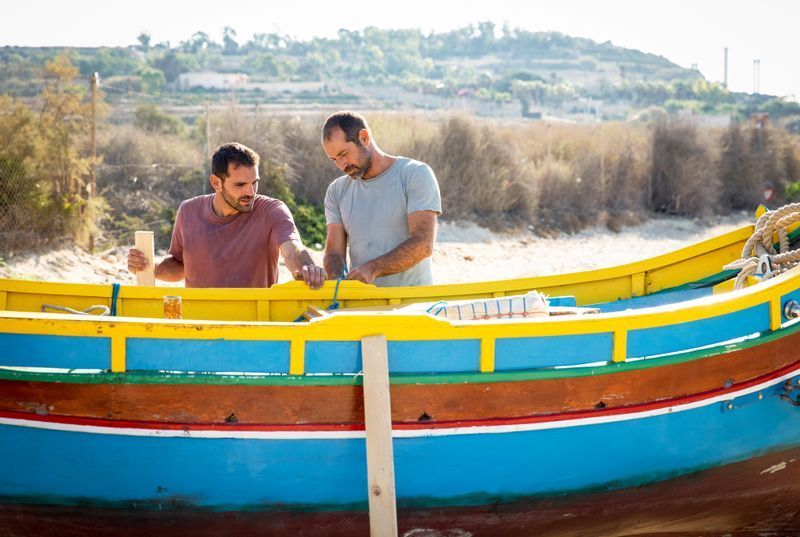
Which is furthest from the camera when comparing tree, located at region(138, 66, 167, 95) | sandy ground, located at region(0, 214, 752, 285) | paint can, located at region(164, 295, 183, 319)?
tree, located at region(138, 66, 167, 95)

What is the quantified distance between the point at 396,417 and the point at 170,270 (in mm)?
1961

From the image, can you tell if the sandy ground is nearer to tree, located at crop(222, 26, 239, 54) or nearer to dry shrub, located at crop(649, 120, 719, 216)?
dry shrub, located at crop(649, 120, 719, 216)

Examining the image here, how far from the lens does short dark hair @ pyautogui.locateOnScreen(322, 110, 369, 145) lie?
17.2ft

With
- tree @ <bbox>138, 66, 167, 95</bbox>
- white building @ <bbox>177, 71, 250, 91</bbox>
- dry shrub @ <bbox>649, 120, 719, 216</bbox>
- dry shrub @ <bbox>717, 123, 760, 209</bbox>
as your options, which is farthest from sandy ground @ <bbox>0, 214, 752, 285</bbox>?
white building @ <bbox>177, 71, 250, 91</bbox>

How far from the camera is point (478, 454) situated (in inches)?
171

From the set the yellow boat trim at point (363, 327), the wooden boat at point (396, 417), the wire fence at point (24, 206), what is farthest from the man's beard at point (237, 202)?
the wire fence at point (24, 206)

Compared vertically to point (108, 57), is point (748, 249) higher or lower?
lower

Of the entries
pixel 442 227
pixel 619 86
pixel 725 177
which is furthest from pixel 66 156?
pixel 619 86

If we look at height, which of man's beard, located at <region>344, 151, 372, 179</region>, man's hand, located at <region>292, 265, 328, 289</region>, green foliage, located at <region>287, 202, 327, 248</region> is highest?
man's beard, located at <region>344, 151, 372, 179</region>

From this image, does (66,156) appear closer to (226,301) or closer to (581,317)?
(226,301)

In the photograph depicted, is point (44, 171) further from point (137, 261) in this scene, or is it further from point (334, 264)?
point (334, 264)

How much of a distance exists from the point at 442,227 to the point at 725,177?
8.89 m

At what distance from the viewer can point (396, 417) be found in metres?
4.25

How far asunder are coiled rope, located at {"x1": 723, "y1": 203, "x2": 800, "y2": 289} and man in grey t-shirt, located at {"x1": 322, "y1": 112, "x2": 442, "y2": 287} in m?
1.63
